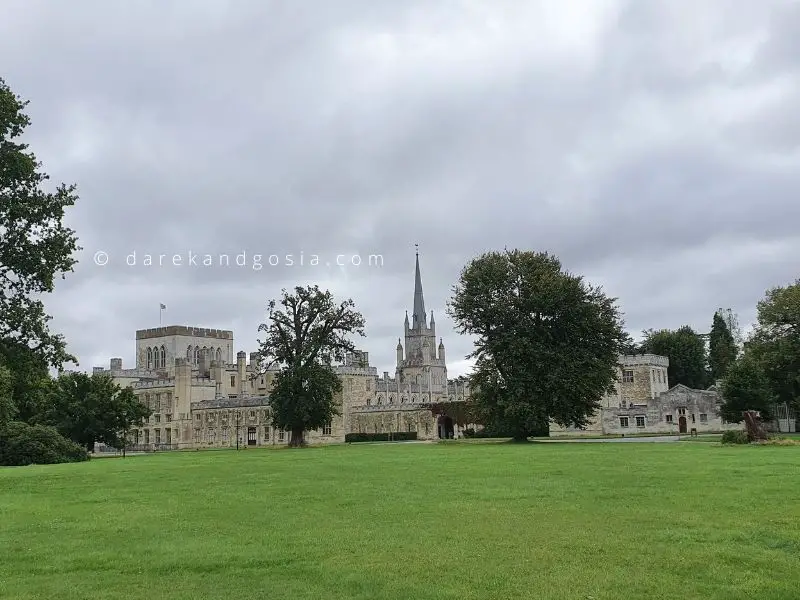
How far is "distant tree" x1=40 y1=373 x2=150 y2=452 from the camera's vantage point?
6316 centimetres

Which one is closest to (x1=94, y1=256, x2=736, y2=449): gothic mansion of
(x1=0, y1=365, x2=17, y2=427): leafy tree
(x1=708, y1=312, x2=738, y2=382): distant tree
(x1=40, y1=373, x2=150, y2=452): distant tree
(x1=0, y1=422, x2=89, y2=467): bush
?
(x1=708, y1=312, x2=738, y2=382): distant tree

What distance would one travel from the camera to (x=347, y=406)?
93438mm

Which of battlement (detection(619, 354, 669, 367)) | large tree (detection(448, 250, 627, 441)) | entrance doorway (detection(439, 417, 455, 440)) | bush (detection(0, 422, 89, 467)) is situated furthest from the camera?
battlement (detection(619, 354, 669, 367))

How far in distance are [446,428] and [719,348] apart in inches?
1483

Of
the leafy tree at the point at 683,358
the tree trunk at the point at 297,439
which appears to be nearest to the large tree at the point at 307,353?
the tree trunk at the point at 297,439

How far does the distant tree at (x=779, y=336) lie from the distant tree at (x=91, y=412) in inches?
1909

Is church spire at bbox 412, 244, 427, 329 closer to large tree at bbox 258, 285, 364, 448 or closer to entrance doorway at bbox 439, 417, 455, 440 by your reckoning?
entrance doorway at bbox 439, 417, 455, 440

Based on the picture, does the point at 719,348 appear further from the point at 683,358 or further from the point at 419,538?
the point at 419,538

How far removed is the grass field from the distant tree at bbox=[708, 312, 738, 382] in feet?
267

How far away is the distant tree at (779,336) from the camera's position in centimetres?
5847

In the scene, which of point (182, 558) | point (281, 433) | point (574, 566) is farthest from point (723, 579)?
point (281, 433)

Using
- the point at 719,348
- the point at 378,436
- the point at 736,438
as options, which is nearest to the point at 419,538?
the point at 736,438

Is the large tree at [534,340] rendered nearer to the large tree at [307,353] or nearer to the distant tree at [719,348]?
the large tree at [307,353]

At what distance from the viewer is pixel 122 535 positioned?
13.3m
